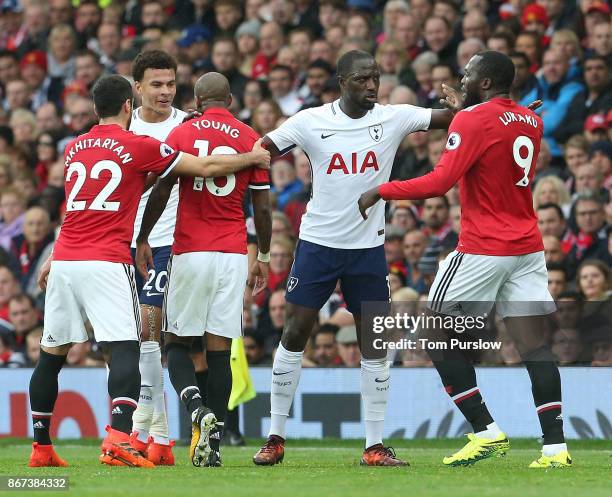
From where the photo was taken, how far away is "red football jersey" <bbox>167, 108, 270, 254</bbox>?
9.40 meters

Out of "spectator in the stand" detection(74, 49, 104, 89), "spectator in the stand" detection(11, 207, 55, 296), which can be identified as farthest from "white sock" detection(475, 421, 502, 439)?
"spectator in the stand" detection(74, 49, 104, 89)

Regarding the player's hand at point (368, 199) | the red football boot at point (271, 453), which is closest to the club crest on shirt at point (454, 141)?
the player's hand at point (368, 199)

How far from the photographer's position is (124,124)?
9320 mm

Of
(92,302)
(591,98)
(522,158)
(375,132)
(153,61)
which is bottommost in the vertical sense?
(92,302)

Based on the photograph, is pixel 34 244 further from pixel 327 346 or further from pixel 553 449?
pixel 553 449

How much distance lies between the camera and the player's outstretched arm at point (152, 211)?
9.37 meters

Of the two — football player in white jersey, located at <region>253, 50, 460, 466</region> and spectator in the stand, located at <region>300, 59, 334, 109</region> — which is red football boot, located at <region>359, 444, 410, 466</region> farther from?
spectator in the stand, located at <region>300, 59, 334, 109</region>

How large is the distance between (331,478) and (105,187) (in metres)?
2.48

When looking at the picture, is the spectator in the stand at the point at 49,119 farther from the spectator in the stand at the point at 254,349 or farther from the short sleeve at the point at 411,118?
the short sleeve at the point at 411,118

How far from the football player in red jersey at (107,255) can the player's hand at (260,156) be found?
0.16 metres

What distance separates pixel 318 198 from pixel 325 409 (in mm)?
4314

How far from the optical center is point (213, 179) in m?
9.41

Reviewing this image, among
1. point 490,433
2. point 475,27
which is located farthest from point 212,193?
point 475,27

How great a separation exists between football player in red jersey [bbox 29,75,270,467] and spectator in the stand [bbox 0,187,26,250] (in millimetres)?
8652
